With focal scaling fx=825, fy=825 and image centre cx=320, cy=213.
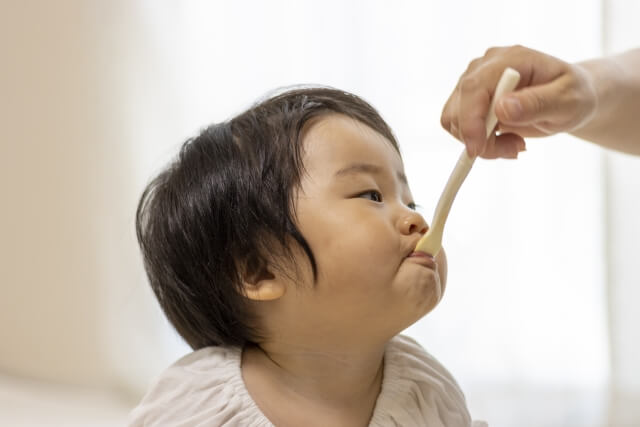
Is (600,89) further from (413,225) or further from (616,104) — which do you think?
(413,225)

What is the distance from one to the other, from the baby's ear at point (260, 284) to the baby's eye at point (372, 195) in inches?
5.3

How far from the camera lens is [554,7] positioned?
1.44m

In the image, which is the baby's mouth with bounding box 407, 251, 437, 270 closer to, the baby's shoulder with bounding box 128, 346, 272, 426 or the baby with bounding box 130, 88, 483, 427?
the baby with bounding box 130, 88, 483, 427

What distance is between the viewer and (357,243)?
860 mm

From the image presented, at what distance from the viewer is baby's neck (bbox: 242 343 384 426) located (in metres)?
0.95

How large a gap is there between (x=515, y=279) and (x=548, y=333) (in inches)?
4.6

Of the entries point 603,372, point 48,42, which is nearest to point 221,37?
point 48,42

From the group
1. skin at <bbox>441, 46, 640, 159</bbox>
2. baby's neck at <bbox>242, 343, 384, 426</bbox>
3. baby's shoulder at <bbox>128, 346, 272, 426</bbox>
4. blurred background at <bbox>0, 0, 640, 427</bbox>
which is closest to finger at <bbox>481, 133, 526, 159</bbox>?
skin at <bbox>441, 46, 640, 159</bbox>

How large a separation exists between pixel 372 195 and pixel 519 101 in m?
0.22

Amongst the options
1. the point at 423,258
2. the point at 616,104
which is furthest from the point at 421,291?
the point at 616,104

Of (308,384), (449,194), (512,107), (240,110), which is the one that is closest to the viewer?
(512,107)

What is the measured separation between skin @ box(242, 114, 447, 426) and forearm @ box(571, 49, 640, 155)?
25cm

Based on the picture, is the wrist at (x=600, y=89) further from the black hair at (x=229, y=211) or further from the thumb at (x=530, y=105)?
the black hair at (x=229, y=211)

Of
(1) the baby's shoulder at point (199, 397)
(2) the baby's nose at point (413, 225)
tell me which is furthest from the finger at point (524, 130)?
(1) the baby's shoulder at point (199, 397)
